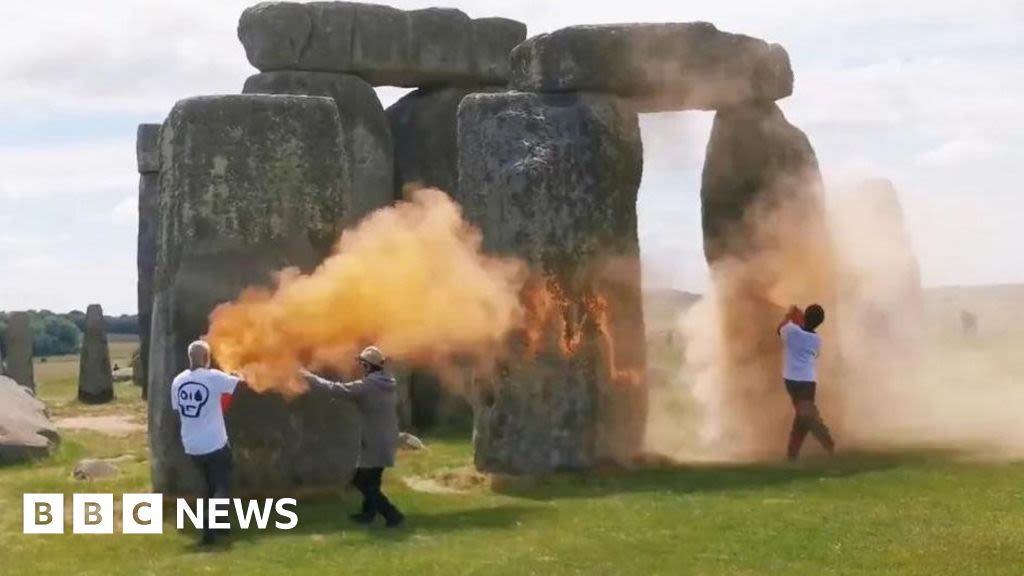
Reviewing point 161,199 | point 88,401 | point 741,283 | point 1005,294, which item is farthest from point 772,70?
point 1005,294

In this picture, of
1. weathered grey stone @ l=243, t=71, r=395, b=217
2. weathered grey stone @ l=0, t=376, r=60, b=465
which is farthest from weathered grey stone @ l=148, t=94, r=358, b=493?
weathered grey stone @ l=243, t=71, r=395, b=217

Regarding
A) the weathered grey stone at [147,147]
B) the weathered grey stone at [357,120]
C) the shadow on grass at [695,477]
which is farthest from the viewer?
the weathered grey stone at [147,147]

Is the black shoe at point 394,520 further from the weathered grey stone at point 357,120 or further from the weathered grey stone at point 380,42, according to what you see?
the weathered grey stone at point 380,42

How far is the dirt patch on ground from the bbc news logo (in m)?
9.03

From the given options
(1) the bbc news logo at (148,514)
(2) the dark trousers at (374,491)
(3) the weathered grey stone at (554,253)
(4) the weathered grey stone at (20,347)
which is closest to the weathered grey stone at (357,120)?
(3) the weathered grey stone at (554,253)

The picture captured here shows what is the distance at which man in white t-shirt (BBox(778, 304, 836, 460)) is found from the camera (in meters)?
17.5

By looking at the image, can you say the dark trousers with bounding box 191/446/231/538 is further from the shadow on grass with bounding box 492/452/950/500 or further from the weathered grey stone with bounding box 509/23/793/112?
the weathered grey stone with bounding box 509/23/793/112

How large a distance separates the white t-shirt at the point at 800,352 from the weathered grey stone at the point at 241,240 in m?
5.08

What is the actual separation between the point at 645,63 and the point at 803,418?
165 inches

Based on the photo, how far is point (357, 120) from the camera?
82.1ft

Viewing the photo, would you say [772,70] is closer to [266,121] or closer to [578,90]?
[578,90]

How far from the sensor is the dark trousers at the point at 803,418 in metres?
17.5

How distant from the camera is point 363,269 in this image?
15.8m

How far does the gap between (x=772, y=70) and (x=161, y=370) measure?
7991 millimetres
